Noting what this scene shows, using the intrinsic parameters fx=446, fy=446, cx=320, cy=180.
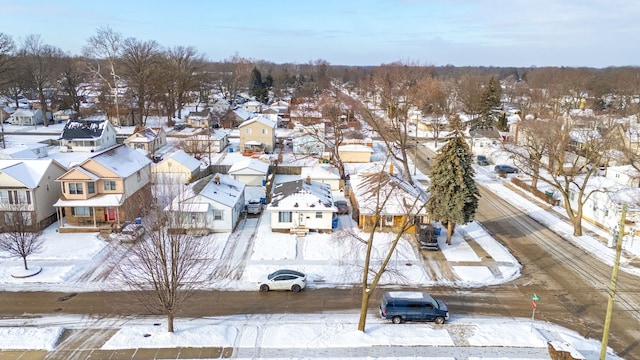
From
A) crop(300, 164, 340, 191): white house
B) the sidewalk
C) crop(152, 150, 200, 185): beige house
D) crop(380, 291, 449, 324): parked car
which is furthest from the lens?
crop(300, 164, 340, 191): white house

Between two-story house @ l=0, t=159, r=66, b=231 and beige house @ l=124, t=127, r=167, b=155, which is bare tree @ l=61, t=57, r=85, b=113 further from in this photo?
two-story house @ l=0, t=159, r=66, b=231

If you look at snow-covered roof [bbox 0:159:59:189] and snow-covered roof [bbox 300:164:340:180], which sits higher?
snow-covered roof [bbox 0:159:59:189]

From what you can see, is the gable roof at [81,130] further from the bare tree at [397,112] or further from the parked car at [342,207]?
the parked car at [342,207]

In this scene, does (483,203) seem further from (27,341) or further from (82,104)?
(82,104)

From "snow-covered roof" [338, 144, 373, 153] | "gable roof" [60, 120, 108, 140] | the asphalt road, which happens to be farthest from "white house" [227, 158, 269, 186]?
"gable roof" [60, 120, 108, 140]

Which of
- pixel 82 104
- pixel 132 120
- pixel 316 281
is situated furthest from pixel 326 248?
pixel 82 104

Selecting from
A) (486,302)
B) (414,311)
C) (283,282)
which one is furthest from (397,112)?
(414,311)
